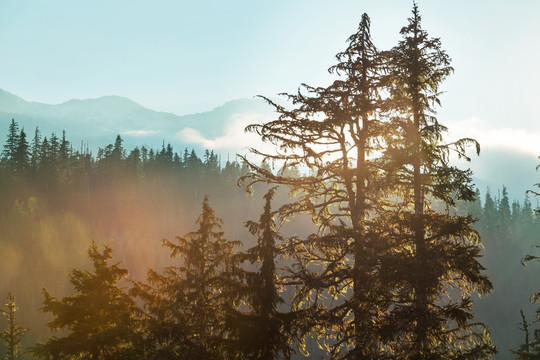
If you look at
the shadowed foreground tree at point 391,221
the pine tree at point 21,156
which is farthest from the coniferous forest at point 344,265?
the pine tree at point 21,156

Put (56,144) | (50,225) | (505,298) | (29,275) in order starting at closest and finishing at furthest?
(29,275)
(50,225)
(56,144)
(505,298)

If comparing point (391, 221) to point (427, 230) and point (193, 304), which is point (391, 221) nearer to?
point (427, 230)

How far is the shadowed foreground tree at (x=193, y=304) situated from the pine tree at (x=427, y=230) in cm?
579

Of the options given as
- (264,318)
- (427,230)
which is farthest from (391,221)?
(264,318)

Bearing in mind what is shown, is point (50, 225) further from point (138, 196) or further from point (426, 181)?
point (426, 181)

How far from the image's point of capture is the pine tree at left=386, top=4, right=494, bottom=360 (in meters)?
9.65

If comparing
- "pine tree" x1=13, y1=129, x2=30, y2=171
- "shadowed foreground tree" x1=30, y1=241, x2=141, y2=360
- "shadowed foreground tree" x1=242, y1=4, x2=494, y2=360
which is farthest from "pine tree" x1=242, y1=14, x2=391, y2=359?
"pine tree" x1=13, y1=129, x2=30, y2=171

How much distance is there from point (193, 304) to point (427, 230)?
916 cm

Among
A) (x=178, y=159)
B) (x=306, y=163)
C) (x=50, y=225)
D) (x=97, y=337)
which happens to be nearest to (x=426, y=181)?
(x=306, y=163)

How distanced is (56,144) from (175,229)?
35.8m

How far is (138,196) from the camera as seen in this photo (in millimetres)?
98500

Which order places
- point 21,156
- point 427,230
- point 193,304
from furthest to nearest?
point 21,156, point 193,304, point 427,230

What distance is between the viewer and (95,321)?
1281 centimetres

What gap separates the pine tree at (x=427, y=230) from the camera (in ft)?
31.7
